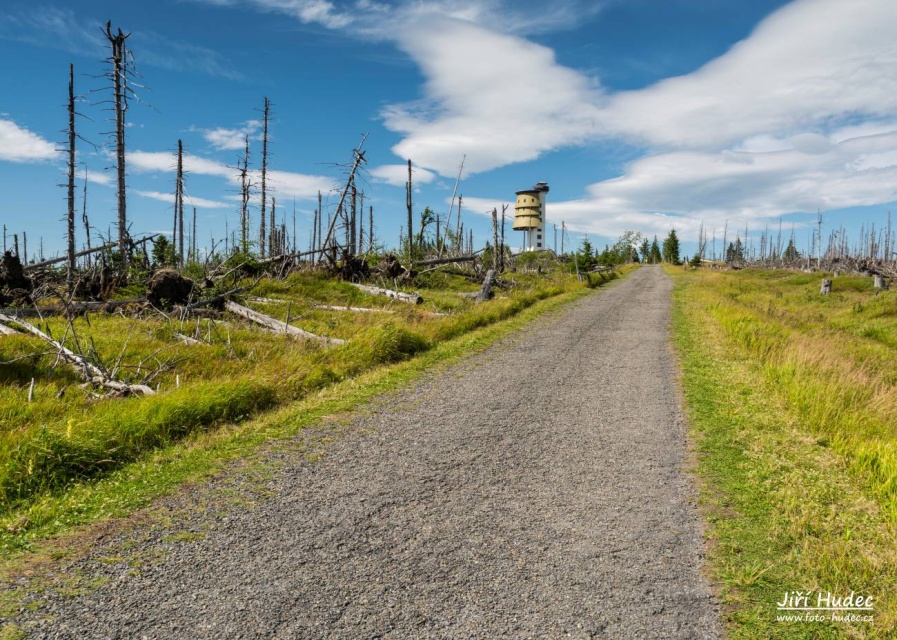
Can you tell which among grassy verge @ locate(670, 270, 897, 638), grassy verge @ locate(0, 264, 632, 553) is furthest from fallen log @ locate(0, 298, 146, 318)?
grassy verge @ locate(670, 270, 897, 638)

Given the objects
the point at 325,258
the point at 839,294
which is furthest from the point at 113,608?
the point at 839,294

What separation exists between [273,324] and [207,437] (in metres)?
6.27

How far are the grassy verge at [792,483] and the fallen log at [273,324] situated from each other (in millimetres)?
7008

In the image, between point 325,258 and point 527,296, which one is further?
point 325,258

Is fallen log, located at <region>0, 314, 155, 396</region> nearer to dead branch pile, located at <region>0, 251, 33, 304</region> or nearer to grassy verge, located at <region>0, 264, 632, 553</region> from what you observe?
grassy verge, located at <region>0, 264, 632, 553</region>

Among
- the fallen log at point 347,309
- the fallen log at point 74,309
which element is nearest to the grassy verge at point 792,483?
the fallen log at point 347,309

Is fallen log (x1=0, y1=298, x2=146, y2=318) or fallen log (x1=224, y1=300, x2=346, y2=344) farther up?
fallen log (x1=0, y1=298, x2=146, y2=318)

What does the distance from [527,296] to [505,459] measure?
1718 cm

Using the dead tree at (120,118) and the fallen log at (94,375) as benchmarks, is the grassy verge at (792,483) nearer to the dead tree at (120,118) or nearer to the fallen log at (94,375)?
the fallen log at (94,375)

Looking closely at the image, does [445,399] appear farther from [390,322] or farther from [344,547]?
[390,322]

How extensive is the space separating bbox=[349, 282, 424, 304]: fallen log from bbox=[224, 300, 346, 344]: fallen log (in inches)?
253

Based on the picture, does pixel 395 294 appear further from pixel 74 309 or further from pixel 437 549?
pixel 437 549

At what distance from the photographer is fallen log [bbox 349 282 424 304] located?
1842 centimetres

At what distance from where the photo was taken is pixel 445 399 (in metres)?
8.07
